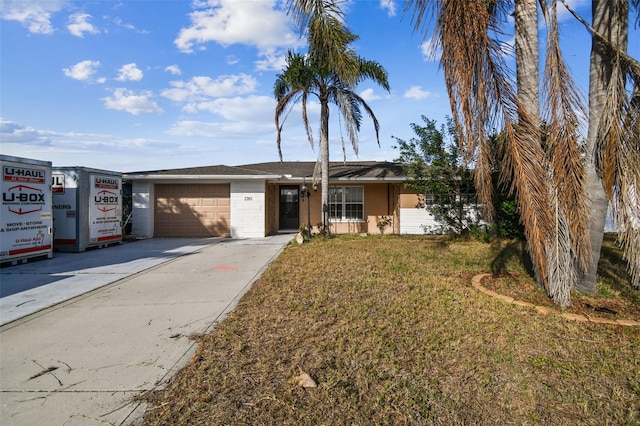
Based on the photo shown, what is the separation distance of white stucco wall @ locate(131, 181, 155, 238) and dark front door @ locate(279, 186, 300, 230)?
557cm

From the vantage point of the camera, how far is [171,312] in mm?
4758

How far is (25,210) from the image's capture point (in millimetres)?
8445

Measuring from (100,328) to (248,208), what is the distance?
974 centimetres

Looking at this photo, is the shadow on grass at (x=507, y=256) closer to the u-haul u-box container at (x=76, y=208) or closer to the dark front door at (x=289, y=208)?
the dark front door at (x=289, y=208)

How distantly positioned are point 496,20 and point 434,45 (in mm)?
694

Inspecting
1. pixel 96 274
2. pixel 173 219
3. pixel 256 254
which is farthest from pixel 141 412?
pixel 173 219

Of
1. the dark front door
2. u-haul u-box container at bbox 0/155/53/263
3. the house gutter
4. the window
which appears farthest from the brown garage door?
u-haul u-box container at bbox 0/155/53/263

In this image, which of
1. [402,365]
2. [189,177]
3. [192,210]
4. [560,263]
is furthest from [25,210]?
[560,263]

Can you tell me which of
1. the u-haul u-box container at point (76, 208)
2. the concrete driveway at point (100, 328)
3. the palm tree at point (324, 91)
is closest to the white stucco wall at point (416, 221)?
the palm tree at point (324, 91)

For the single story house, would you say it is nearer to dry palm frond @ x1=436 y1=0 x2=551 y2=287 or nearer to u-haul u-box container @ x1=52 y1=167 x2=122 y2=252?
u-haul u-box container @ x1=52 y1=167 x2=122 y2=252

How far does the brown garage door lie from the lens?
46.2 feet

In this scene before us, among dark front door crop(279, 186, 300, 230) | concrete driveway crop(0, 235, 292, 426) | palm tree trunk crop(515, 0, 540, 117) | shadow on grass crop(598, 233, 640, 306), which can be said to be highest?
palm tree trunk crop(515, 0, 540, 117)

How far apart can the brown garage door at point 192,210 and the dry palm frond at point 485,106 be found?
11767mm

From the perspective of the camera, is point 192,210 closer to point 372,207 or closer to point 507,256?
point 372,207
